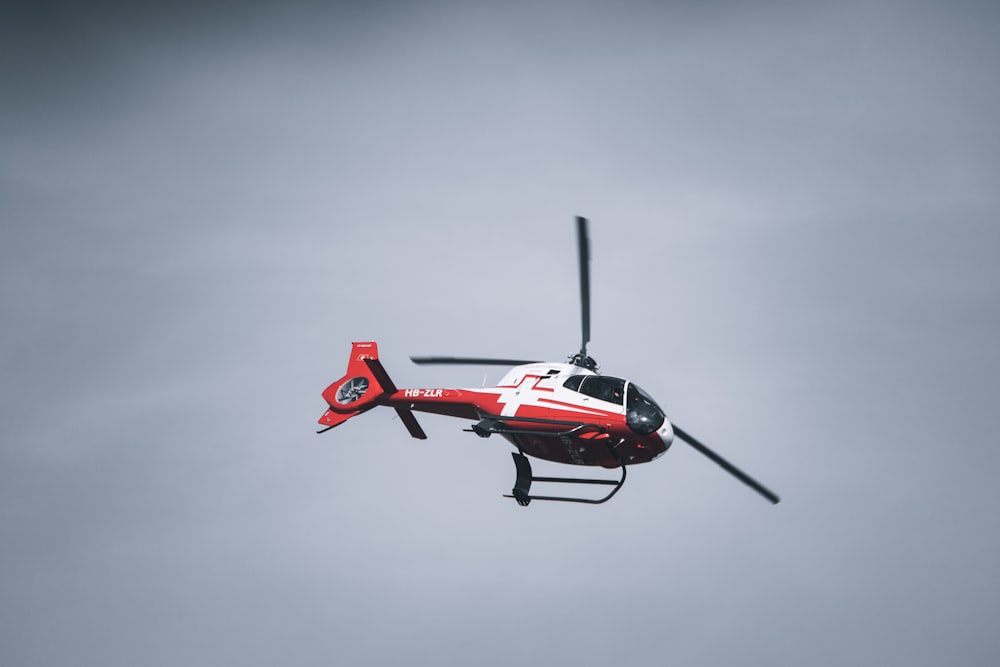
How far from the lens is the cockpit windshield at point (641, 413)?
19781mm

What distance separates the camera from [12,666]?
8019cm

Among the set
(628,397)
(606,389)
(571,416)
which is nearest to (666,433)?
(628,397)

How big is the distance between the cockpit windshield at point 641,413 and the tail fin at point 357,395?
6.23 meters

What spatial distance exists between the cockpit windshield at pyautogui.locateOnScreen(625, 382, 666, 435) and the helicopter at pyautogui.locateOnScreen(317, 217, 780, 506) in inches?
0.8

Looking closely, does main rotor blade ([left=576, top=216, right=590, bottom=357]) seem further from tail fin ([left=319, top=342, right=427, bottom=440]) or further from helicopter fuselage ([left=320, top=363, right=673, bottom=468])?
tail fin ([left=319, top=342, right=427, bottom=440])

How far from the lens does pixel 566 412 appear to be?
20406mm

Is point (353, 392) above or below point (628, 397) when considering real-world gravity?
below

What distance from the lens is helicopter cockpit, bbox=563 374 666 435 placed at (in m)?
19.8

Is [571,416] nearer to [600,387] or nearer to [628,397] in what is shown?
[600,387]

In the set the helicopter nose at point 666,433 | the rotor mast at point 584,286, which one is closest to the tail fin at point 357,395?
the rotor mast at point 584,286

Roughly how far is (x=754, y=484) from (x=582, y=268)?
566cm

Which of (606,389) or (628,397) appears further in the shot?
(606,389)

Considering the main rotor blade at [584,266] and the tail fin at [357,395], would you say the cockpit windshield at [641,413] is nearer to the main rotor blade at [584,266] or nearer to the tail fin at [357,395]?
the main rotor blade at [584,266]

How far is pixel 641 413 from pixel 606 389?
91cm
